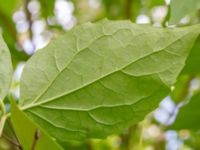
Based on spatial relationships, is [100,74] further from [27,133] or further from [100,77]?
[27,133]

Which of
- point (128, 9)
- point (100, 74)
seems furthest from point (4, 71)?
point (128, 9)

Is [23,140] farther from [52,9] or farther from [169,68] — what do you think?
[52,9]

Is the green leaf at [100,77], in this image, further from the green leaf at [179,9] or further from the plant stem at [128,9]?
the plant stem at [128,9]

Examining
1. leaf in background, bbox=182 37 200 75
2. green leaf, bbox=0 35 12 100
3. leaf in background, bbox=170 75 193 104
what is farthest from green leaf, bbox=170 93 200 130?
green leaf, bbox=0 35 12 100

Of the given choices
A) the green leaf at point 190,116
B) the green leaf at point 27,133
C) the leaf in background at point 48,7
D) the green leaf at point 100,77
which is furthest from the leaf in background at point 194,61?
the leaf in background at point 48,7

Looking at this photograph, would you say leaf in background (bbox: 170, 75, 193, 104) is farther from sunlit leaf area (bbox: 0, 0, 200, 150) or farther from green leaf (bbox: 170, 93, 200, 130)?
sunlit leaf area (bbox: 0, 0, 200, 150)
